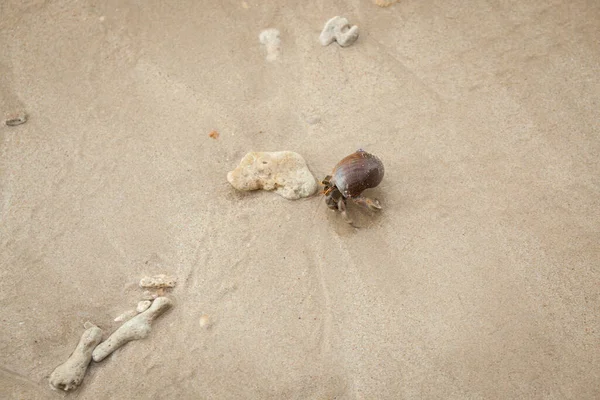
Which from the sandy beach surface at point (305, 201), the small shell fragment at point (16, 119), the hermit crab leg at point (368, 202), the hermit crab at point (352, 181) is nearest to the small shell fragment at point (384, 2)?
the sandy beach surface at point (305, 201)

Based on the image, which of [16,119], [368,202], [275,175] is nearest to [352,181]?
[368,202]

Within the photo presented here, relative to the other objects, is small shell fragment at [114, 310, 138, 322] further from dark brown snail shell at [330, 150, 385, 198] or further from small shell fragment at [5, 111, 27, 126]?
small shell fragment at [5, 111, 27, 126]

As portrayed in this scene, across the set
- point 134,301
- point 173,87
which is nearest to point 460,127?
point 173,87

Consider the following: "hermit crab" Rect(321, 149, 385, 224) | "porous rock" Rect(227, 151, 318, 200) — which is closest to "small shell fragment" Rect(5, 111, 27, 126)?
"porous rock" Rect(227, 151, 318, 200)

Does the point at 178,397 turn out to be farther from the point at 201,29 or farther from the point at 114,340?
the point at 201,29

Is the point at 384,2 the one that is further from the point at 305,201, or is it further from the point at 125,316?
the point at 125,316

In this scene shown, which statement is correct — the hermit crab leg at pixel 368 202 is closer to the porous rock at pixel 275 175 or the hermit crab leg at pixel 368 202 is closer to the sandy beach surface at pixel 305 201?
the sandy beach surface at pixel 305 201
